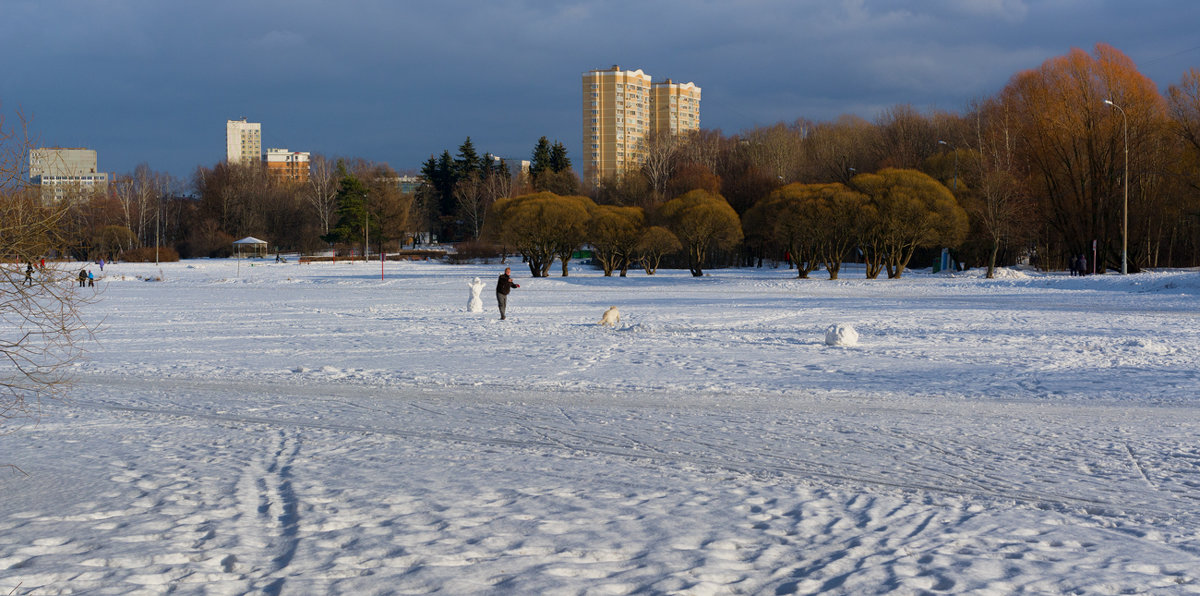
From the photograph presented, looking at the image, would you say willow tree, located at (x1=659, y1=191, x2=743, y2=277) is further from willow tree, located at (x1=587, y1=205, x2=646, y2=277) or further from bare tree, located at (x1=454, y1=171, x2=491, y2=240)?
bare tree, located at (x1=454, y1=171, x2=491, y2=240)

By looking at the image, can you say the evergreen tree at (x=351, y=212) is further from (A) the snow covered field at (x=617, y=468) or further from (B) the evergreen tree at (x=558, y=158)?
(A) the snow covered field at (x=617, y=468)

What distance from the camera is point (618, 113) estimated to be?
162 meters

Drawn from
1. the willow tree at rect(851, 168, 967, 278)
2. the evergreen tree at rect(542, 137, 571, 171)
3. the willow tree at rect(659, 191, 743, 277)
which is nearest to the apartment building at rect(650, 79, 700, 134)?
the evergreen tree at rect(542, 137, 571, 171)

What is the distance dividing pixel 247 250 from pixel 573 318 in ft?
273

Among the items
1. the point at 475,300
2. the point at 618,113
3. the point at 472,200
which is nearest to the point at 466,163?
the point at 472,200

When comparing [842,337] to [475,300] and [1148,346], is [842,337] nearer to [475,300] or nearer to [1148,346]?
[1148,346]

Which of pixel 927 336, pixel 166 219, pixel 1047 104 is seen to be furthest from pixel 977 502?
pixel 166 219

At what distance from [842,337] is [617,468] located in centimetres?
1144

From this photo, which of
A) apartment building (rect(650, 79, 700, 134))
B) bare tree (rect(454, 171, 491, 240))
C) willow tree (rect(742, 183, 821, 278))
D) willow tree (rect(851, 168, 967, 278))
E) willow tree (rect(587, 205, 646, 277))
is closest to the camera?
willow tree (rect(851, 168, 967, 278))

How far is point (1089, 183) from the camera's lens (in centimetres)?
5878

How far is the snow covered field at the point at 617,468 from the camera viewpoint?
237 inches

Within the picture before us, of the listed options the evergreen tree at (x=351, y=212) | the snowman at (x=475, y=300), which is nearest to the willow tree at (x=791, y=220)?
the snowman at (x=475, y=300)

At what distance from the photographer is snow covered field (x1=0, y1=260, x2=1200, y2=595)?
602 centimetres

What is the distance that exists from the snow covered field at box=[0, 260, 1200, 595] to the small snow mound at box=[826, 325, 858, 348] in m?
0.37
